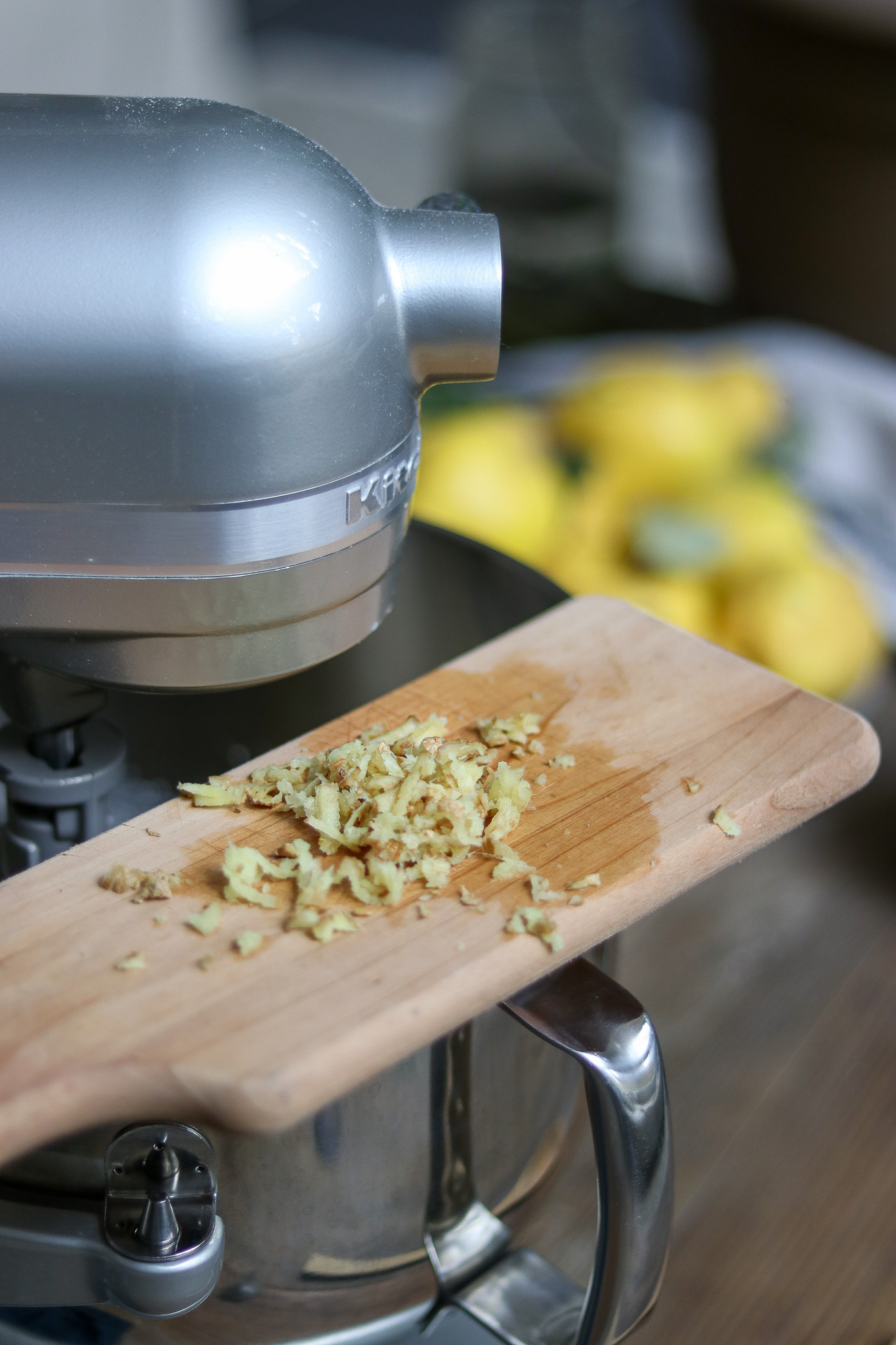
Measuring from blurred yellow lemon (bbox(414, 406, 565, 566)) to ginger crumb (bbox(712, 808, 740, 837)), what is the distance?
0.42 meters

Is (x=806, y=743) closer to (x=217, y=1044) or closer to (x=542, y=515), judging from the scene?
(x=217, y=1044)

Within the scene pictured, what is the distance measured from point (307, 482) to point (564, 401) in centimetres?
64

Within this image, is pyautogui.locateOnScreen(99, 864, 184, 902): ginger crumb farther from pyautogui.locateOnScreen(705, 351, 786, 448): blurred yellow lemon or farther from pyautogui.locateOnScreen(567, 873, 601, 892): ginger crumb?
pyautogui.locateOnScreen(705, 351, 786, 448): blurred yellow lemon

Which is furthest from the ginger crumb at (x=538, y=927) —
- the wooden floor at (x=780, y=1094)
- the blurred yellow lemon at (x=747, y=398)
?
the blurred yellow lemon at (x=747, y=398)

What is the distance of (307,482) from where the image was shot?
36 cm

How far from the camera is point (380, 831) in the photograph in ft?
1.25

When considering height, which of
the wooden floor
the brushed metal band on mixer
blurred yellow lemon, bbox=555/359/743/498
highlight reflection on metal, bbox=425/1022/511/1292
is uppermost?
the brushed metal band on mixer

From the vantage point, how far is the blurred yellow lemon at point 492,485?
82cm

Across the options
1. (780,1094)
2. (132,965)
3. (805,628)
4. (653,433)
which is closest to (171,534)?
(132,965)

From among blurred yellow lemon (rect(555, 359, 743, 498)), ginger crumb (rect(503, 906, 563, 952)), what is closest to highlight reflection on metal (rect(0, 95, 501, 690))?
ginger crumb (rect(503, 906, 563, 952))

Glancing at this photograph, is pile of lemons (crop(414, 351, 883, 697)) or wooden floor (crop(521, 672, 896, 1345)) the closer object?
wooden floor (crop(521, 672, 896, 1345))

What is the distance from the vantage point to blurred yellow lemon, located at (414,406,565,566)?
82 centimetres

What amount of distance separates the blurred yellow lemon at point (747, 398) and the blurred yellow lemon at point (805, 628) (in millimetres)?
194

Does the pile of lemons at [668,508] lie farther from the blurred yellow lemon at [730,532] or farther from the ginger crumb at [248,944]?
the ginger crumb at [248,944]
